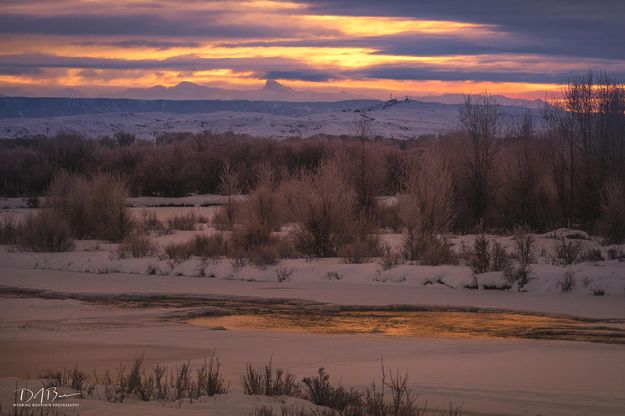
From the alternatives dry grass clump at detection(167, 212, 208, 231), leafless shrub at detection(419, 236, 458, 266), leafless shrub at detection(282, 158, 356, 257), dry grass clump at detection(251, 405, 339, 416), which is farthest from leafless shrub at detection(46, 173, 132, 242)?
dry grass clump at detection(251, 405, 339, 416)

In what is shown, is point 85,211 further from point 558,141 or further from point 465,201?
point 558,141

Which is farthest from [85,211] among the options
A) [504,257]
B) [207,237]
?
[504,257]

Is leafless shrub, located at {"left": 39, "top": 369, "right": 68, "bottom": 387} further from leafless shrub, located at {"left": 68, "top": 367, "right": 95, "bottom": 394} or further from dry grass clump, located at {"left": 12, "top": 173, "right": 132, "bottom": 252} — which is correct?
dry grass clump, located at {"left": 12, "top": 173, "right": 132, "bottom": 252}

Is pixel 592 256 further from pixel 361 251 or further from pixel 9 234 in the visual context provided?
pixel 9 234

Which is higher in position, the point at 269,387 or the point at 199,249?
the point at 269,387

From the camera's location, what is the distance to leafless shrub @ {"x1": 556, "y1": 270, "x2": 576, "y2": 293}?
743 inches

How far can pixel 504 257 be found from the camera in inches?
828

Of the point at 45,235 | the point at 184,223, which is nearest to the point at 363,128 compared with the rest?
the point at 184,223

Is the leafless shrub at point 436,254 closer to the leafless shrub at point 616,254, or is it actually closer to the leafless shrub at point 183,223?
the leafless shrub at point 616,254

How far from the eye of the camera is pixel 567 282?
19.0 m

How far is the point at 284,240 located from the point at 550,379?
17229mm

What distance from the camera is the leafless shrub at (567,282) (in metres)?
18.9

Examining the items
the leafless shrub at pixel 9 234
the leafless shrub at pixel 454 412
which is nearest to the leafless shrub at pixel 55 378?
the leafless shrub at pixel 454 412

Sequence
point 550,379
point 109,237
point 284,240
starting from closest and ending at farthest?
1. point 550,379
2. point 284,240
3. point 109,237
